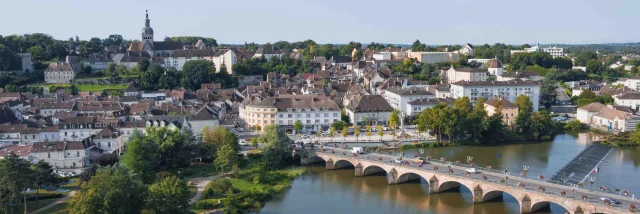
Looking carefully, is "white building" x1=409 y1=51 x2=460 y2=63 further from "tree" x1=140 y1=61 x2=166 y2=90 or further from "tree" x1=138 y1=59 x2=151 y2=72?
"tree" x1=138 y1=59 x2=151 y2=72

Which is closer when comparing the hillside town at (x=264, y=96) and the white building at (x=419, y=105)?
the hillside town at (x=264, y=96)

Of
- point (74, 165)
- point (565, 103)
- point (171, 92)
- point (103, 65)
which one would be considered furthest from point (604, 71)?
point (74, 165)

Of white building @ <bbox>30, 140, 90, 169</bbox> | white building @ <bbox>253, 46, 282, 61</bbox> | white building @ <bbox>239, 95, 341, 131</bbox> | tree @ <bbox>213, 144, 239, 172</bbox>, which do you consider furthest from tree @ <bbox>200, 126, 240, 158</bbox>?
white building @ <bbox>253, 46, 282, 61</bbox>

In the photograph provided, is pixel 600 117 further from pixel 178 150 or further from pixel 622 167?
pixel 178 150

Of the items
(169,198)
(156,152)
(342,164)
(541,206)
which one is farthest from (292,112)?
(541,206)

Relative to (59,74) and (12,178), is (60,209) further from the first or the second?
(59,74)

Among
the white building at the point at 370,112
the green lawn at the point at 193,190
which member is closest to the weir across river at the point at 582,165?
the white building at the point at 370,112

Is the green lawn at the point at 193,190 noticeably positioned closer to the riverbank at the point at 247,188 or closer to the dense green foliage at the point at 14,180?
the riverbank at the point at 247,188
